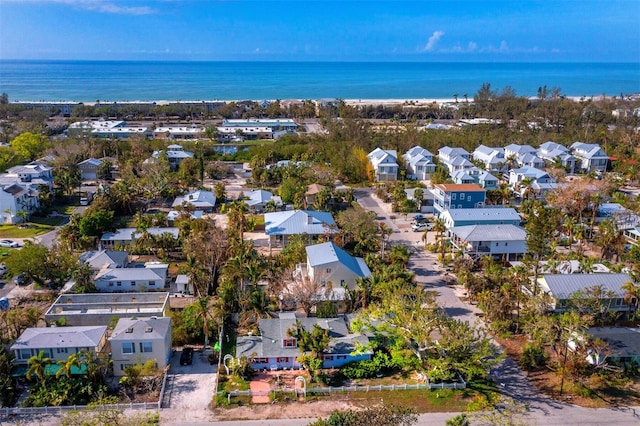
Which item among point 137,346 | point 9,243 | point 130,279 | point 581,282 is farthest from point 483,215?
point 9,243

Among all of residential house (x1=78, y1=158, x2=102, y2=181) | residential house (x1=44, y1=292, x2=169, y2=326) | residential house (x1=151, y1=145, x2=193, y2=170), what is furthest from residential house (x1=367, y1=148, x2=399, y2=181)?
residential house (x1=44, y1=292, x2=169, y2=326)

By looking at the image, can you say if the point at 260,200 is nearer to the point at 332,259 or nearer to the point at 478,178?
the point at 332,259

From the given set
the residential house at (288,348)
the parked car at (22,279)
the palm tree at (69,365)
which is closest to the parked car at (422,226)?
the residential house at (288,348)

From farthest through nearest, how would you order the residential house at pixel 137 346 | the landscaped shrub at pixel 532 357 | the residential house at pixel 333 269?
the residential house at pixel 333 269 < the landscaped shrub at pixel 532 357 < the residential house at pixel 137 346

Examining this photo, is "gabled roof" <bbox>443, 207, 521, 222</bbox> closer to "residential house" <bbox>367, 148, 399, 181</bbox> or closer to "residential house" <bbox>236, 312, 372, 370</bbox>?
"residential house" <bbox>236, 312, 372, 370</bbox>

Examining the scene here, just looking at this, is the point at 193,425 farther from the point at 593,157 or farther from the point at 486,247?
the point at 593,157

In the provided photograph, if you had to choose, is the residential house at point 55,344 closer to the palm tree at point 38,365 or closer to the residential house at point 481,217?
the palm tree at point 38,365

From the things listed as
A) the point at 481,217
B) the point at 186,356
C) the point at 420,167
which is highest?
the point at 420,167
